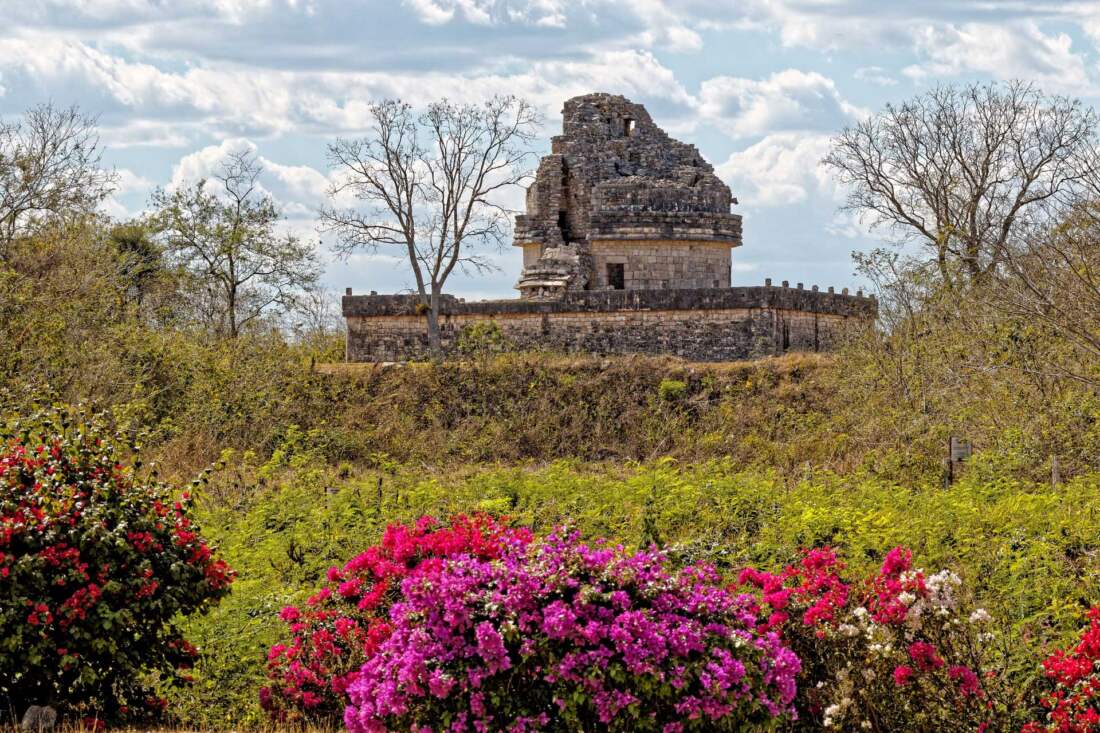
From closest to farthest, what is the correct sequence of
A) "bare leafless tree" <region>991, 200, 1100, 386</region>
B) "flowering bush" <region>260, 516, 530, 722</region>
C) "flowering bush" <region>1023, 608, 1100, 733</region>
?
1. "flowering bush" <region>1023, 608, 1100, 733</region>
2. "flowering bush" <region>260, 516, 530, 722</region>
3. "bare leafless tree" <region>991, 200, 1100, 386</region>

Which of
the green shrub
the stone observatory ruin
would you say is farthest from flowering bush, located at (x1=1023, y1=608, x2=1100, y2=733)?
the stone observatory ruin

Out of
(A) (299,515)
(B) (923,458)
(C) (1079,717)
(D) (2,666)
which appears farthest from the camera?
(B) (923,458)

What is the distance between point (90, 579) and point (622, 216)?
21749 mm

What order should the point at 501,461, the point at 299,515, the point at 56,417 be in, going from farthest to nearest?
the point at 501,461
the point at 299,515
the point at 56,417

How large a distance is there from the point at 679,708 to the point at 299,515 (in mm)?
7136

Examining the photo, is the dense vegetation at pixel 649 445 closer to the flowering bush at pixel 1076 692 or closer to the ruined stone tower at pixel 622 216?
the flowering bush at pixel 1076 692

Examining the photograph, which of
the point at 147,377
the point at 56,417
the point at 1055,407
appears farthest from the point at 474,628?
the point at 147,377

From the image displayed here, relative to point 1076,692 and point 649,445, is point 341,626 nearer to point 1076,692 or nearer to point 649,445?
point 1076,692

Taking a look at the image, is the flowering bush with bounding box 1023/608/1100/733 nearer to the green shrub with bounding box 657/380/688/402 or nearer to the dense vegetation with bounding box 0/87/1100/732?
the dense vegetation with bounding box 0/87/1100/732

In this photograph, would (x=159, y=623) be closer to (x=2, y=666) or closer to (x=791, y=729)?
(x=2, y=666)

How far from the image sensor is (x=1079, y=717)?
22.1 ft

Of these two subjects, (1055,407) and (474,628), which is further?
(1055,407)

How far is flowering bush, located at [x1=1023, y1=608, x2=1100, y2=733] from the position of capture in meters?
6.73

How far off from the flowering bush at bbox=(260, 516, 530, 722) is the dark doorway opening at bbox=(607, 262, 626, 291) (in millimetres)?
21136
